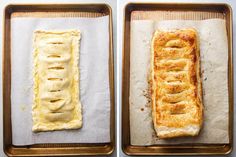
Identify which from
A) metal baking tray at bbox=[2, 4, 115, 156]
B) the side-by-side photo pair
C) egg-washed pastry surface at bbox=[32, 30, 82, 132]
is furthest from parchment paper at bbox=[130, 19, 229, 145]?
egg-washed pastry surface at bbox=[32, 30, 82, 132]

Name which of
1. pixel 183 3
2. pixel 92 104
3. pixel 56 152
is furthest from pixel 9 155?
pixel 183 3

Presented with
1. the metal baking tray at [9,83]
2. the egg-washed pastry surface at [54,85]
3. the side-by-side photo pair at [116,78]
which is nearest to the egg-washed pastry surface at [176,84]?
the side-by-side photo pair at [116,78]

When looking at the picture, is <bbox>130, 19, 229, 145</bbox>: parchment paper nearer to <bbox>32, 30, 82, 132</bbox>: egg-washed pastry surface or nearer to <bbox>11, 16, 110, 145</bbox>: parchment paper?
<bbox>11, 16, 110, 145</bbox>: parchment paper

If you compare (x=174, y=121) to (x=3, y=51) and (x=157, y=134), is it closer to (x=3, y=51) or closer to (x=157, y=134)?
(x=157, y=134)

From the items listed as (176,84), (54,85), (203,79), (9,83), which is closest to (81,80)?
(54,85)

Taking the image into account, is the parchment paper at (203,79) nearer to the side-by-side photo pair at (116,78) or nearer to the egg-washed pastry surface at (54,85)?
the side-by-side photo pair at (116,78)

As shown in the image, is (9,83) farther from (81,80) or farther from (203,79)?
(203,79)

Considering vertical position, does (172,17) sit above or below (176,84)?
above

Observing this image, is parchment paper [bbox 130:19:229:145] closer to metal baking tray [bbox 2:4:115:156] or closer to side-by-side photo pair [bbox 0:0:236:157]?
side-by-side photo pair [bbox 0:0:236:157]
